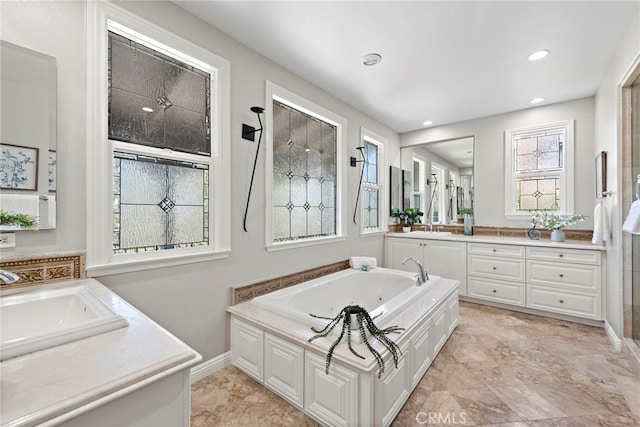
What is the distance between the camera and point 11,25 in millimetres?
1316

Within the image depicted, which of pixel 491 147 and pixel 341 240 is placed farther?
pixel 491 147

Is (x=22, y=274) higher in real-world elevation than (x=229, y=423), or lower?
higher

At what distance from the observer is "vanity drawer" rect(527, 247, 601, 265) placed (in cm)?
284

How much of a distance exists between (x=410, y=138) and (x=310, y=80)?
2.37m

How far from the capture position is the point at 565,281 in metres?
2.98

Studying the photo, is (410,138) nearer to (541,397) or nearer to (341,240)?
(341,240)

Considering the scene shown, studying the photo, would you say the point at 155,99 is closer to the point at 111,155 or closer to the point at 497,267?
the point at 111,155

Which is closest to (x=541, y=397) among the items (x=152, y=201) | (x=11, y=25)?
(x=152, y=201)

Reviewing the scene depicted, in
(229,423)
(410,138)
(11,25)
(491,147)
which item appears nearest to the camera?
(11,25)

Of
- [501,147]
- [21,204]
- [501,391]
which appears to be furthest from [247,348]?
[501,147]

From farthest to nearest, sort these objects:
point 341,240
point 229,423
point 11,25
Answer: point 341,240
point 229,423
point 11,25

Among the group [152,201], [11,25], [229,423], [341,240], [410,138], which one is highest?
[410,138]

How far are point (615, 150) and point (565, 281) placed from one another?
1407mm

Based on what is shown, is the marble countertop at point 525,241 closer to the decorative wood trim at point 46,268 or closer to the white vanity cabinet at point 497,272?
the white vanity cabinet at point 497,272
